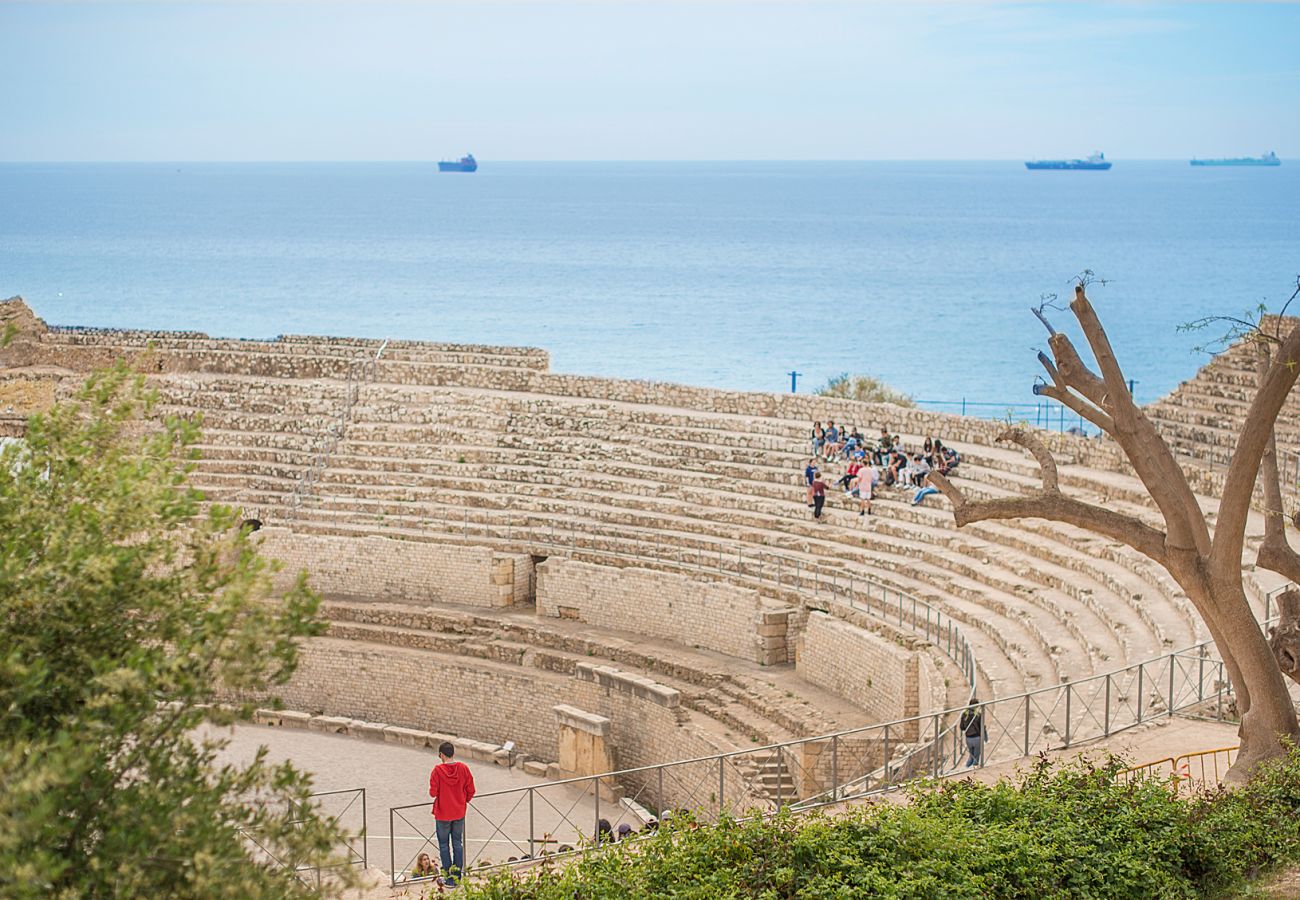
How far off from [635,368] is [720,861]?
67.3 metres

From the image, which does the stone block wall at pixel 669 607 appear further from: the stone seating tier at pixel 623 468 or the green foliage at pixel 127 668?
the green foliage at pixel 127 668

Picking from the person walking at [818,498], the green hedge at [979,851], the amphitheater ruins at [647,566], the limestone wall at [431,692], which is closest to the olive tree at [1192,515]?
the green hedge at [979,851]

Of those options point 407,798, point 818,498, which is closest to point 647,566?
point 818,498

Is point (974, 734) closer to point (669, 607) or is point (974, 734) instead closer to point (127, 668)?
point (127, 668)

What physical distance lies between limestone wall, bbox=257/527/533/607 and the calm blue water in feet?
142

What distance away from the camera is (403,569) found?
28.5 m

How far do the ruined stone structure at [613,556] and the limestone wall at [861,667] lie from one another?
43 millimetres

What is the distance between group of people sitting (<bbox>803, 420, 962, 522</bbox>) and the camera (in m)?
26.6

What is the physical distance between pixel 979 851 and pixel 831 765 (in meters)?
8.99

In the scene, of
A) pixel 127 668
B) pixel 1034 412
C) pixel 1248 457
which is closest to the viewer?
pixel 127 668

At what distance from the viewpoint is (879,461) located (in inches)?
1098

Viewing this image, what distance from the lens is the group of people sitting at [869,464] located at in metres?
26.6

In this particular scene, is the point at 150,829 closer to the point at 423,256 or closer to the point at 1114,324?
the point at 1114,324

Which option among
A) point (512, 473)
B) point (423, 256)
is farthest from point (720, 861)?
point (423, 256)
